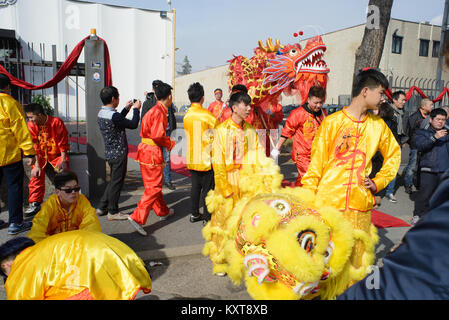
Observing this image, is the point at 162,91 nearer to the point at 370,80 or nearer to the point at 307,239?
the point at 370,80

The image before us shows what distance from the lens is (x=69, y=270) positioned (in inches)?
77.4

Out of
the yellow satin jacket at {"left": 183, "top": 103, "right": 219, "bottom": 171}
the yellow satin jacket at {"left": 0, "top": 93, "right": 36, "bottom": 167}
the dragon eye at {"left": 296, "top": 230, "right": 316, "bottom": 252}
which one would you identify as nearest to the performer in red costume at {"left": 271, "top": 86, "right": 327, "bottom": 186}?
the yellow satin jacket at {"left": 183, "top": 103, "right": 219, "bottom": 171}

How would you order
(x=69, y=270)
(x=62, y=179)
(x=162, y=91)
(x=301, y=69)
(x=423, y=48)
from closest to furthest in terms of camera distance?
1. (x=69, y=270)
2. (x=62, y=179)
3. (x=162, y=91)
4. (x=301, y=69)
5. (x=423, y=48)

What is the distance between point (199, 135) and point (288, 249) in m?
2.67

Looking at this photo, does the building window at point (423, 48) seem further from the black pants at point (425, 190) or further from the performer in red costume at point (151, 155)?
the performer in red costume at point (151, 155)

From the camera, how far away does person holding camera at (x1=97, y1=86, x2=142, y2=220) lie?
4.32 meters

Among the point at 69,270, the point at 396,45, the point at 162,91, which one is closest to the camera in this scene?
the point at 69,270

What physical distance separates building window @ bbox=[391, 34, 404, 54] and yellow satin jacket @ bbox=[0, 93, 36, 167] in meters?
23.9

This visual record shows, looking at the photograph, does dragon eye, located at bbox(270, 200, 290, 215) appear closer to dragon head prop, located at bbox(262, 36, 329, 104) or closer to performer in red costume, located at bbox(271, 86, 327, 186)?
performer in red costume, located at bbox(271, 86, 327, 186)

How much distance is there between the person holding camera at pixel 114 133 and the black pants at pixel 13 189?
3.48 feet

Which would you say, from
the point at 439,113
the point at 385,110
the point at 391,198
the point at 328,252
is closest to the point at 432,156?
the point at 439,113

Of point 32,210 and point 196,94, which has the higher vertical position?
point 196,94

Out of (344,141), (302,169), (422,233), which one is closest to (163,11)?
(302,169)

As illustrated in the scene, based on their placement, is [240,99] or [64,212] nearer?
[64,212]
